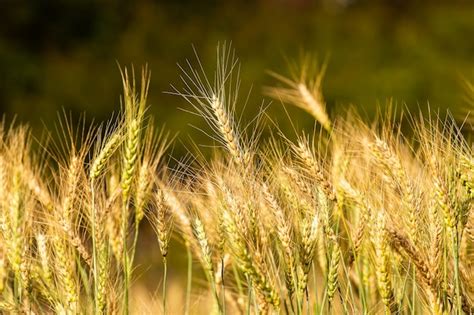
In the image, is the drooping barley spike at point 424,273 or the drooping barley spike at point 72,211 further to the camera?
the drooping barley spike at point 72,211

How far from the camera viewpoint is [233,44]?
10.8 meters

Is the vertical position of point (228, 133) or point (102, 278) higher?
point (228, 133)

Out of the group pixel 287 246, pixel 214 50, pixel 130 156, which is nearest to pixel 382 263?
pixel 287 246

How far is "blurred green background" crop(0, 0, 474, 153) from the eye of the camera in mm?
8594

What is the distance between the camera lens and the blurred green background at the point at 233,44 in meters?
8.59

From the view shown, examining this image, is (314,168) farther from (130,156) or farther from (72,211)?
(72,211)

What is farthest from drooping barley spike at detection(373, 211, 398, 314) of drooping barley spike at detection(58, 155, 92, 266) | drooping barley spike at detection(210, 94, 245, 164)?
drooping barley spike at detection(58, 155, 92, 266)

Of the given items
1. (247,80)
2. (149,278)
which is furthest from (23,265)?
(247,80)

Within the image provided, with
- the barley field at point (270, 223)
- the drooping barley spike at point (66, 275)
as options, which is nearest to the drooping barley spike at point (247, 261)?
the barley field at point (270, 223)

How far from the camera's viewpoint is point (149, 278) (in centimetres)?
748

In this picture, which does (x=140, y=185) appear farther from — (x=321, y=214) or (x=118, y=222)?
(x=321, y=214)

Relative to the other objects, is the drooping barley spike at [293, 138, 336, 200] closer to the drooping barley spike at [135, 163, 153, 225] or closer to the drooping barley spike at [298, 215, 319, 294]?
the drooping barley spike at [298, 215, 319, 294]

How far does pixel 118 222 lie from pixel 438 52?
7.33 metres

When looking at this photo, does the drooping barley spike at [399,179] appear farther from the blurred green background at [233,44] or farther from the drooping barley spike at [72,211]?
the blurred green background at [233,44]
